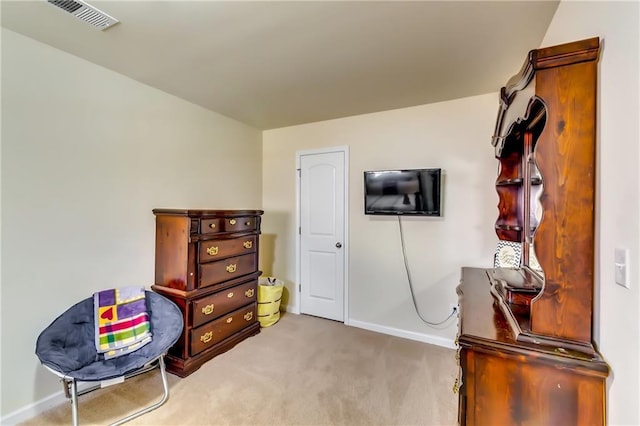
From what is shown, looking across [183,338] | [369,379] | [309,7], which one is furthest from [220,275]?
[309,7]

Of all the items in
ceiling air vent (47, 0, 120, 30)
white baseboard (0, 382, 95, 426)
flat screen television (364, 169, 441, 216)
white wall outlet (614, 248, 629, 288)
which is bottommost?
white baseboard (0, 382, 95, 426)

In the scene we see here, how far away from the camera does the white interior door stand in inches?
139

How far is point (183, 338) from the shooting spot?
2.42 metres

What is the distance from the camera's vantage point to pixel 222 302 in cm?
278

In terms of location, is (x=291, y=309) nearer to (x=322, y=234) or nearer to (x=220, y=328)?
(x=322, y=234)

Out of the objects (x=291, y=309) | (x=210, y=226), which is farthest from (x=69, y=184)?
(x=291, y=309)

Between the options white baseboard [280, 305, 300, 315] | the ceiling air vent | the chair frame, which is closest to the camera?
the ceiling air vent

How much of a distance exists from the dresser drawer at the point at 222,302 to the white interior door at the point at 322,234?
2.76ft

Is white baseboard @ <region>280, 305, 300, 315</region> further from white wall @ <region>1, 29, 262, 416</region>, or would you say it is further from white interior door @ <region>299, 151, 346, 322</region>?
white wall @ <region>1, 29, 262, 416</region>

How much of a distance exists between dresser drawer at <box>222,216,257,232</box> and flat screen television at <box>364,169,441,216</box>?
1249 mm

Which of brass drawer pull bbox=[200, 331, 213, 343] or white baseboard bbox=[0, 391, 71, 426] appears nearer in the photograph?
white baseboard bbox=[0, 391, 71, 426]

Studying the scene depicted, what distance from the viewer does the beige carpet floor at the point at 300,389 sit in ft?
6.32

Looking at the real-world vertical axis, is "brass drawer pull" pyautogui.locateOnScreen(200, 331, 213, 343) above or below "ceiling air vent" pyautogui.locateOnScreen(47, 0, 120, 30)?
below

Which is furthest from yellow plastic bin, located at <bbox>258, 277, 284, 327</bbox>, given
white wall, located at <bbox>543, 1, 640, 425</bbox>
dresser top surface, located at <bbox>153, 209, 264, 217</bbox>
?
white wall, located at <bbox>543, 1, 640, 425</bbox>
